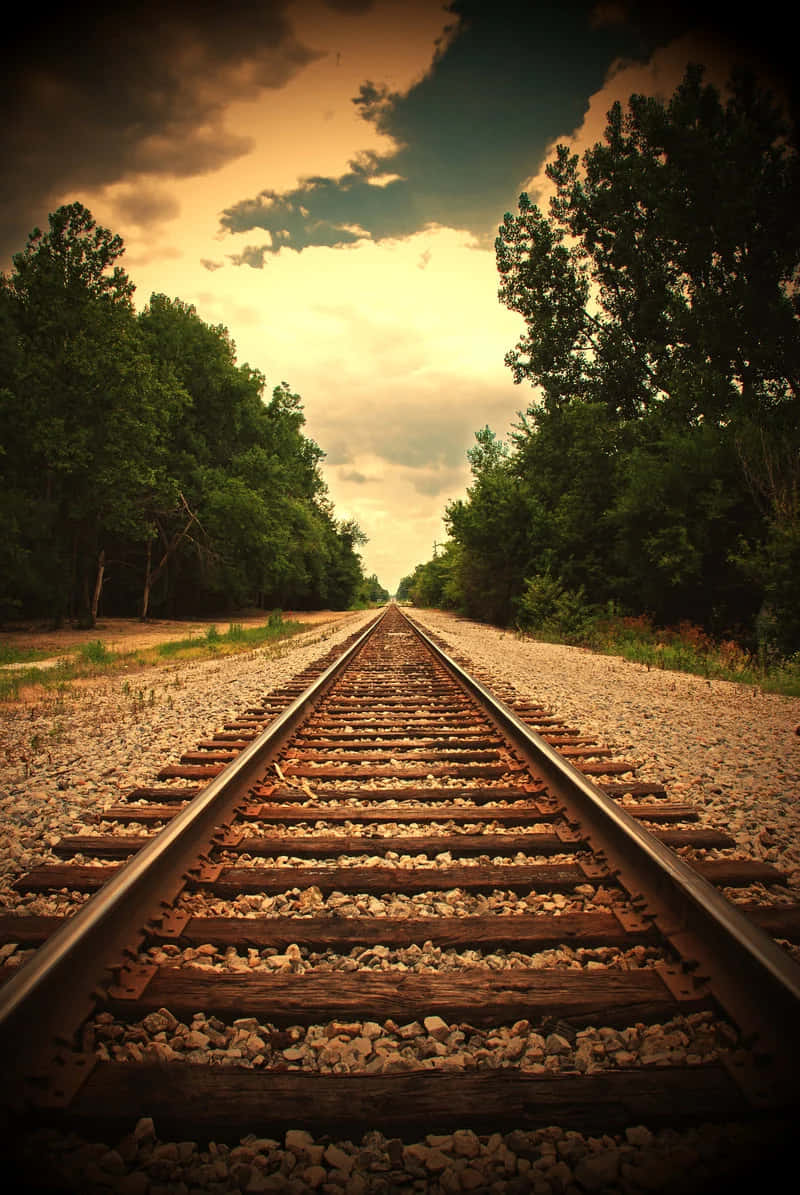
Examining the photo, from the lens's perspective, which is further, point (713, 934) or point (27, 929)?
point (27, 929)

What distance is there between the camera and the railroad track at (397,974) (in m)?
1.19

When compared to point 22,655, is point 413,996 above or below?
above

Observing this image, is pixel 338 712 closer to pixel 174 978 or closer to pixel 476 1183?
pixel 174 978

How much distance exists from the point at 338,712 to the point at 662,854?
143 inches

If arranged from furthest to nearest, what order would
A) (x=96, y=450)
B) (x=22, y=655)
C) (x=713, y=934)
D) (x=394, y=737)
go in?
(x=96, y=450)
(x=22, y=655)
(x=394, y=737)
(x=713, y=934)

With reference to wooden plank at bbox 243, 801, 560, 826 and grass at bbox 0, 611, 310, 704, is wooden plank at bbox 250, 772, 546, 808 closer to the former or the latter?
wooden plank at bbox 243, 801, 560, 826

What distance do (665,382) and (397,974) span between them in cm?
2000

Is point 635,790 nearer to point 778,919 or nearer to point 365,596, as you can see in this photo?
point 778,919

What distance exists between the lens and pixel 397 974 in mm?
1598

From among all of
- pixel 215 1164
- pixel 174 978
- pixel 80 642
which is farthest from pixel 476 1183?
pixel 80 642

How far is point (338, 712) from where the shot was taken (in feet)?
17.3

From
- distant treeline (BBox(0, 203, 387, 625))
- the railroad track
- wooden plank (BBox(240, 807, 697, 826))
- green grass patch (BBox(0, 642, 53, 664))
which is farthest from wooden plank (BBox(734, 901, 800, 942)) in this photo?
distant treeline (BBox(0, 203, 387, 625))

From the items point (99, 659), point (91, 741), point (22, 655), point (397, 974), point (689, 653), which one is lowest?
point (22, 655)

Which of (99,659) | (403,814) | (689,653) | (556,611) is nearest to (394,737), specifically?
(403,814)
